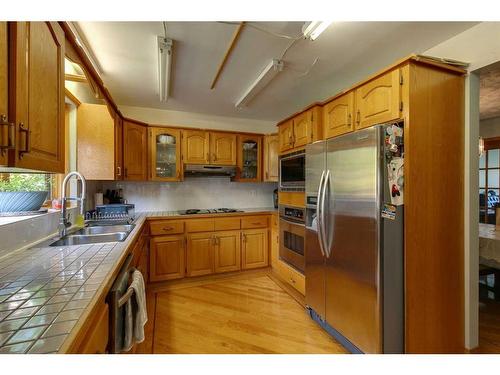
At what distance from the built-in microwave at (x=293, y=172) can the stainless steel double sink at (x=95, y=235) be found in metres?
1.65

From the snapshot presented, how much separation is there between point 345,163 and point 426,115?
0.55 m

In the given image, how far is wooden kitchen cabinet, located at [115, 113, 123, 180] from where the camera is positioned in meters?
2.53

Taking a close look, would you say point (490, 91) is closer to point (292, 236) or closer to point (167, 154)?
point (292, 236)

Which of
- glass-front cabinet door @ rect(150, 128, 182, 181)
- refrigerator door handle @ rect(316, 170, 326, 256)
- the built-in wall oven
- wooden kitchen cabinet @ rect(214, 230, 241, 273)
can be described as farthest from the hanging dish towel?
glass-front cabinet door @ rect(150, 128, 182, 181)

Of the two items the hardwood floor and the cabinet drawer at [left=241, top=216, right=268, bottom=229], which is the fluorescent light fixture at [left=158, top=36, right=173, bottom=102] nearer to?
the cabinet drawer at [left=241, top=216, right=268, bottom=229]

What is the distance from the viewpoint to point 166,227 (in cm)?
276

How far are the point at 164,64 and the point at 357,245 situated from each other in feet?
7.04

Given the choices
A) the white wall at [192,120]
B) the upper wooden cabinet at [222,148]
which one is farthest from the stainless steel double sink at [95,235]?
the white wall at [192,120]

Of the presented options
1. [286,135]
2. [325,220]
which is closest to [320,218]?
[325,220]

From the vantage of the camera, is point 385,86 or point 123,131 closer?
point 385,86

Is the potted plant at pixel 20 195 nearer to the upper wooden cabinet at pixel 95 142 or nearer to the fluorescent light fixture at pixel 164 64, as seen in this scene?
the upper wooden cabinet at pixel 95 142

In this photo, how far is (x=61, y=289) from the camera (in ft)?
2.76

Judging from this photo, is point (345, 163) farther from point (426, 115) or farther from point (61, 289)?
point (61, 289)
